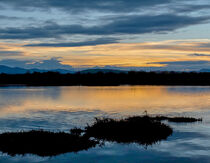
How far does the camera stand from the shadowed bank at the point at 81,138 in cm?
2103

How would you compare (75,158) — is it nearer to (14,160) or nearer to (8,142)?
(14,160)

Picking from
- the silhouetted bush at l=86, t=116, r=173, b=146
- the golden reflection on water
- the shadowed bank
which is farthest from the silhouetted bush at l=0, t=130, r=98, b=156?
the golden reflection on water

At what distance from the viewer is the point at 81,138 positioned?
23531 mm

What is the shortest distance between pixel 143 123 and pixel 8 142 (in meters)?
12.1

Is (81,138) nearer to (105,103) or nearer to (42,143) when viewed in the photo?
(42,143)

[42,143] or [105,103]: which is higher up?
[42,143]

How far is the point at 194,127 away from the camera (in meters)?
31.0

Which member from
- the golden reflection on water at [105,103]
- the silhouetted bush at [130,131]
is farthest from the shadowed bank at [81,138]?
the golden reflection on water at [105,103]

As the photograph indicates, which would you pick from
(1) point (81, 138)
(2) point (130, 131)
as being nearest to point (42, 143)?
(1) point (81, 138)

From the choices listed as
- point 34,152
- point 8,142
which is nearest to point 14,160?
point 34,152

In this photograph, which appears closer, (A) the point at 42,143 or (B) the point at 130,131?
(A) the point at 42,143

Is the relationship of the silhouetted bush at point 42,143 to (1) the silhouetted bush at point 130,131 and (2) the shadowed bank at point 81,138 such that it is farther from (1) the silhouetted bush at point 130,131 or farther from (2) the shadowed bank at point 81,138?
(1) the silhouetted bush at point 130,131

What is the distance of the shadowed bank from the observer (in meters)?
21.0

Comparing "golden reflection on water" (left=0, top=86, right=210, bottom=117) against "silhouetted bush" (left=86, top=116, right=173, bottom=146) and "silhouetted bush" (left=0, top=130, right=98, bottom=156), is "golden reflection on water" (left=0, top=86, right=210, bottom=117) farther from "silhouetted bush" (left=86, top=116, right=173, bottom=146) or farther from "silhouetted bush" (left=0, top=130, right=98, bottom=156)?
"silhouetted bush" (left=0, top=130, right=98, bottom=156)
